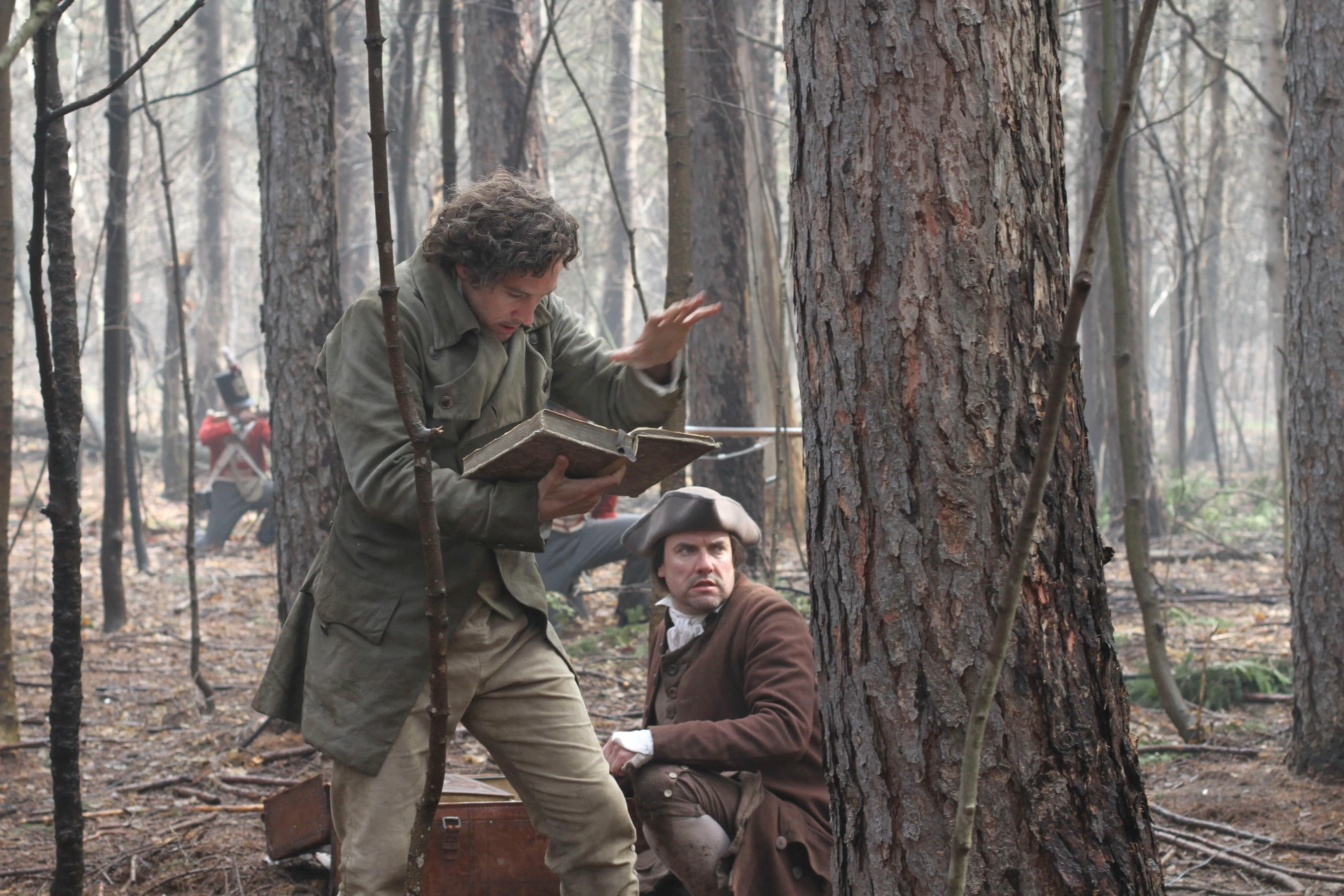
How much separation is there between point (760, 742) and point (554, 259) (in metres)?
1.43

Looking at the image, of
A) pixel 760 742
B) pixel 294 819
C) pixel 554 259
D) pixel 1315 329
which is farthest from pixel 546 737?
pixel 1315 329

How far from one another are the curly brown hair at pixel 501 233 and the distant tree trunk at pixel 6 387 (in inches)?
84.7

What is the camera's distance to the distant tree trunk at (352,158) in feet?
53.5

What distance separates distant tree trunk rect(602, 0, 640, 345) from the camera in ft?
69.1

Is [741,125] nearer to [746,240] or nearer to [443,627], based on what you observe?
[746,240]

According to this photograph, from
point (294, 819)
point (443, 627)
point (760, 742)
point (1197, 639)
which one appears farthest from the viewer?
point (1197, 639)

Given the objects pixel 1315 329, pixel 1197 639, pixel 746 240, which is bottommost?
pixel 1197 639

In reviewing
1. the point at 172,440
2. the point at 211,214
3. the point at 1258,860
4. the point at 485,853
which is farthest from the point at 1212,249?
the point at 485,853

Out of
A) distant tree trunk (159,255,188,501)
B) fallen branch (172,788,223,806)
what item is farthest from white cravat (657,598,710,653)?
distant tree trunk (159,255,188,501)

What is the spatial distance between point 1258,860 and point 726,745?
1835 millimetres

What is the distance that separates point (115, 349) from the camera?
8109 mm

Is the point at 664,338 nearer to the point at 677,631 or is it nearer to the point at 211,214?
the point at 677,631

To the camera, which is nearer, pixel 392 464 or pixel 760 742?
pixel 392 464

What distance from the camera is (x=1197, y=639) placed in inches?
269
